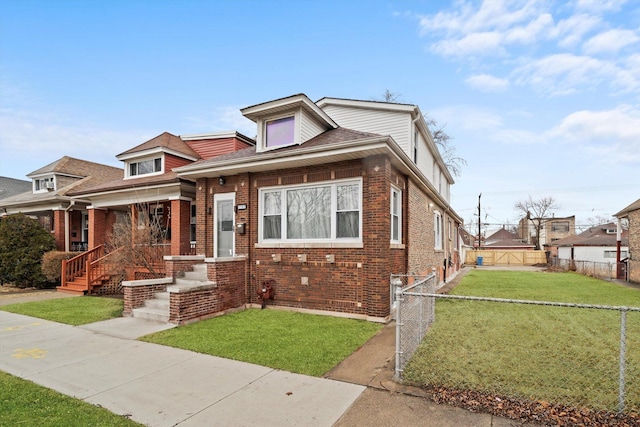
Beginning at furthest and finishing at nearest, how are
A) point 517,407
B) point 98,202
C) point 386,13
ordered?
point 98,202
point 386,13
point 517,407

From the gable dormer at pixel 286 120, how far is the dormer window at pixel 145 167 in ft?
Result: 20.3

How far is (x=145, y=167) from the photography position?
569 inches

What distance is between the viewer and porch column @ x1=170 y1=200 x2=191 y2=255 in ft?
39.7

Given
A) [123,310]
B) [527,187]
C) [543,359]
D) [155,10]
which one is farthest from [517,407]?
[527,187]

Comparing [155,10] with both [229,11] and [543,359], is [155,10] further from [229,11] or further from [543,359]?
[543,359]

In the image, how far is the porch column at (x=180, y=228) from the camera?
12.1m

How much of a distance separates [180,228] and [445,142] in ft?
73.3

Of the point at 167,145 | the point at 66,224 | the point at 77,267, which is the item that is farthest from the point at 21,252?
the point at 167,145

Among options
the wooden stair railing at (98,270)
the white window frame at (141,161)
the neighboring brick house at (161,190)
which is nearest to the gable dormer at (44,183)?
the neighboring brick house at (161,190)

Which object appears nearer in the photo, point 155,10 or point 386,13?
point 386,13

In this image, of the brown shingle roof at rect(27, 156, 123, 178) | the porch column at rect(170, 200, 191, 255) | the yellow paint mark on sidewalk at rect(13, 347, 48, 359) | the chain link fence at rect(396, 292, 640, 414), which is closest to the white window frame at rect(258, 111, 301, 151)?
the porch column at rect(170, 200, 191, 255)

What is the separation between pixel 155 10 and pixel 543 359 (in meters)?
14.0

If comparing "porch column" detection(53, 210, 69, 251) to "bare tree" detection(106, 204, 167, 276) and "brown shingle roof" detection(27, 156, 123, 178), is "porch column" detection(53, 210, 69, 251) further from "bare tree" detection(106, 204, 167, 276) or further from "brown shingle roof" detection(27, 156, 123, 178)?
"bare tree" detection(106, 204, 167, 276)

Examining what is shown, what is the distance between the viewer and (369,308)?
787cm
